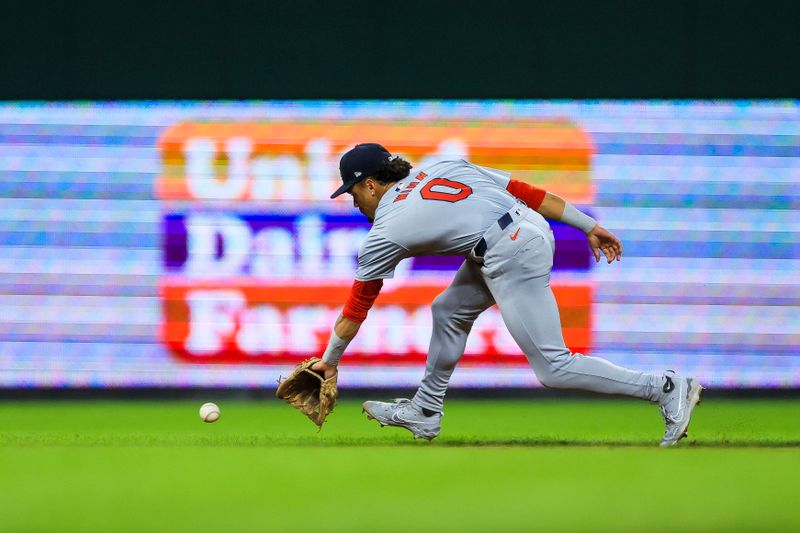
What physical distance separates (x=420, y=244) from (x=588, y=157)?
343cm

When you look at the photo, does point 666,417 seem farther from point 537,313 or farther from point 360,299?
point 360,299

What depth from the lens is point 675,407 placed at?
5750 mm

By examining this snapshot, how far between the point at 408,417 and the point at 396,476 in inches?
51.3

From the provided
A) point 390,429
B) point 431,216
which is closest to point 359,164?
point 431,216

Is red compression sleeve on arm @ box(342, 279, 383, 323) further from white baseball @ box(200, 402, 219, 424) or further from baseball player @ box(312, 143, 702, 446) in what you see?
white baseball @ box(200, 402, 219, 424)

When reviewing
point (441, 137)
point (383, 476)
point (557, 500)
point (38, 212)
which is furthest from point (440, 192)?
point (38, 212)

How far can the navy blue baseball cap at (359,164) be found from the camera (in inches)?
231
